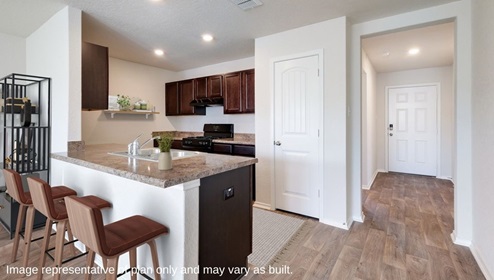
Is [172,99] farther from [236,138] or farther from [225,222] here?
[225,222]

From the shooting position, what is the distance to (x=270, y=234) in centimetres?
261

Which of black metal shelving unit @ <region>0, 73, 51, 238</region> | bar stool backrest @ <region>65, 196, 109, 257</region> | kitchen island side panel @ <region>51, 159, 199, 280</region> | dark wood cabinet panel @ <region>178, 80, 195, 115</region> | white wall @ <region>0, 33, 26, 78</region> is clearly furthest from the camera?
dark wood cabinet panel @ <region>178, 80, 195, 115</region>

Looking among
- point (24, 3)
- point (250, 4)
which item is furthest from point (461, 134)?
point (24, 3)

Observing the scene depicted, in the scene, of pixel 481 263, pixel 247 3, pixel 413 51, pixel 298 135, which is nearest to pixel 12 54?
pixel 247 3

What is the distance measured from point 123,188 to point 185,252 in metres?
0.73

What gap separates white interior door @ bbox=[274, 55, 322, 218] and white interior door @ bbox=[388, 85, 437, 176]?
3933 mm

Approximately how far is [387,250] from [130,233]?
2253 millimetres

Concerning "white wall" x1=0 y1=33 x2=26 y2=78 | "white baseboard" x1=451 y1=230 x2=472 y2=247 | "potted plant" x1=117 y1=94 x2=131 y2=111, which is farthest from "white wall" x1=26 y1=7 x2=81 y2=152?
"white baseboard" x1=451 y1=230 x2=472 y2=247

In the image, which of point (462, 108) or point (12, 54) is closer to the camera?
point (462, 108)

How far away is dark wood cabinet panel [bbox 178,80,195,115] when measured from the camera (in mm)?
4789

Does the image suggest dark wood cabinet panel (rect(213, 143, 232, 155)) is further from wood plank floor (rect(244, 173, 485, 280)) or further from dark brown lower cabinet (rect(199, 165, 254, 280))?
dark brown lower cabinet (rect(199, 165, 254, 280))

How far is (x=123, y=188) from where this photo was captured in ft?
5.74

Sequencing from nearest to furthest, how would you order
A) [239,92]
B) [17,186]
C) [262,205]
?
[17,186], [262,205], [239,92]

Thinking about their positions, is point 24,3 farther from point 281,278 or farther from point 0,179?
point 281,278
